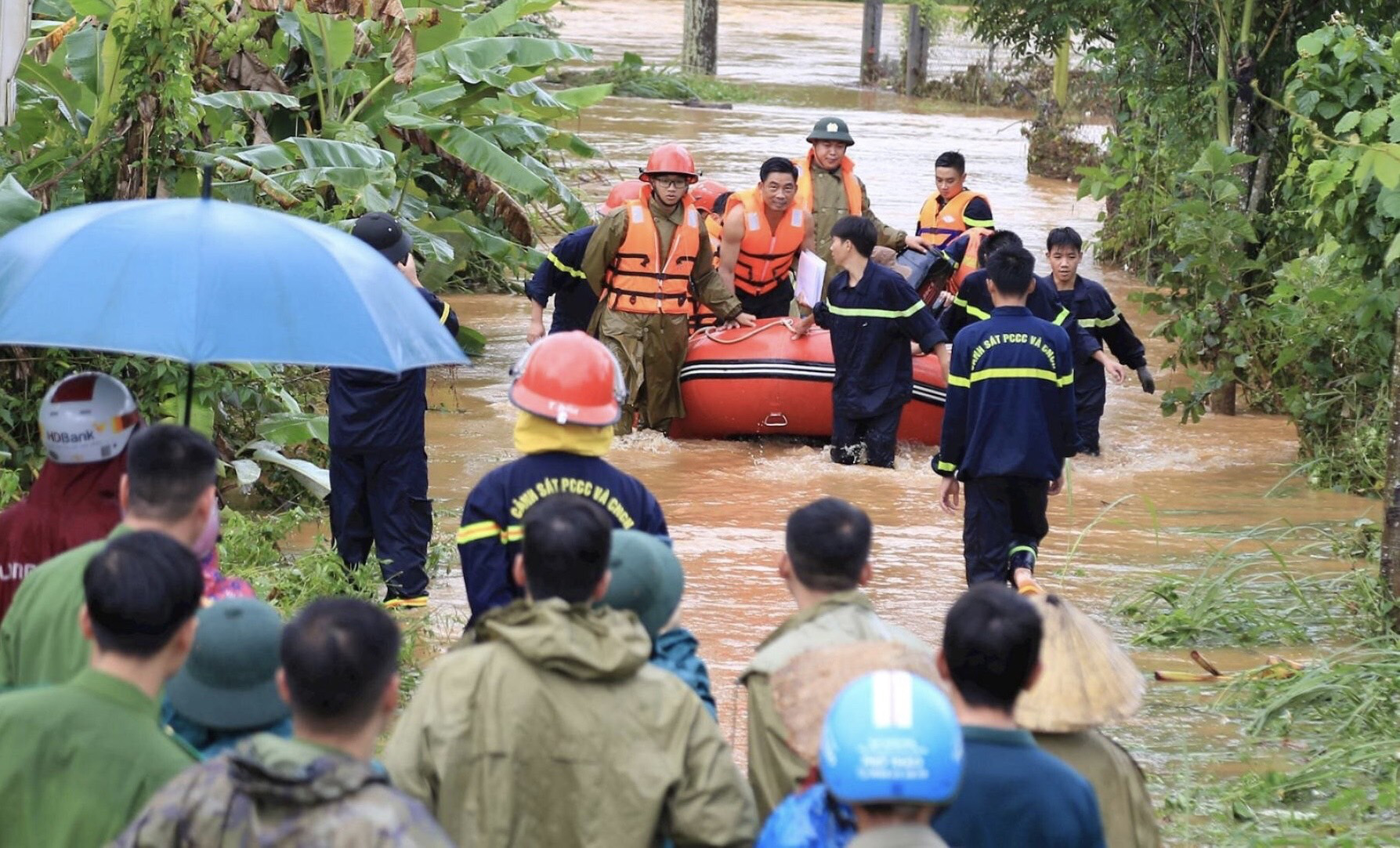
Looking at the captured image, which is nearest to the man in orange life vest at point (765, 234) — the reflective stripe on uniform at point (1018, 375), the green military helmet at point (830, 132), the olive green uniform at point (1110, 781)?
the green military helmet at point (830, 132)

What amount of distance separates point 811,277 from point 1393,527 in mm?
4771

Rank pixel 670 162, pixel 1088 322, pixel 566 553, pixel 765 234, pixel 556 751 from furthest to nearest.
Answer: pixel 765 234
pixel 670 162
pixel 1088 322
pixel 566 553
pixel 556 751

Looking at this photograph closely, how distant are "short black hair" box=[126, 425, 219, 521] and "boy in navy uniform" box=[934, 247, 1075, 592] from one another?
4.32 meters

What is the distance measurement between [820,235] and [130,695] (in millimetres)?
9553

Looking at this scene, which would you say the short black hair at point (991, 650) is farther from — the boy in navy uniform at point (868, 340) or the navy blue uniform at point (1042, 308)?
the boy in navy uniform at point (868, 340)

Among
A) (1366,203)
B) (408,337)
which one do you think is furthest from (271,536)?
(1366,203)

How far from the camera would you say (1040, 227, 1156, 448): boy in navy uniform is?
10391 millimetres

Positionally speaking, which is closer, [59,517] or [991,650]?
[991,650]

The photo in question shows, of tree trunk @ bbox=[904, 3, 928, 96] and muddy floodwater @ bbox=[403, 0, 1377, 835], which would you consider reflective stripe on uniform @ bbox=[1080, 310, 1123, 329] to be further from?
tree trunk @ bbox=[904, 3, 928, 96]

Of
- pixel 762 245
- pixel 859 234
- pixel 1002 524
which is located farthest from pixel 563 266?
pixel 1002 524

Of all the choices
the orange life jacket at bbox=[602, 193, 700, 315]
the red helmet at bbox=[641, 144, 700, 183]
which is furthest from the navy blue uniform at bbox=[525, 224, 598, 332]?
the red helmet at bbox=[641, 144, 700, 183]

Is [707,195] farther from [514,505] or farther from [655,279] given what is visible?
[514,505]

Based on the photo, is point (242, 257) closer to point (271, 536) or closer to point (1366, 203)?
point (271, 536)

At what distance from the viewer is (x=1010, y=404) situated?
297 inches
